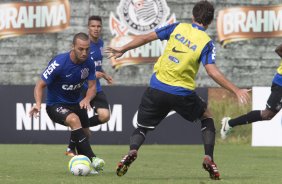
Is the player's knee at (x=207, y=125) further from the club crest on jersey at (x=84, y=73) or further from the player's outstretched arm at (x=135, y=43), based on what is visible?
the club crest on jersey at (x=84, y=73)

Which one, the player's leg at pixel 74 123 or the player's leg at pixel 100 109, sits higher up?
the player's leg at pixel 74 123

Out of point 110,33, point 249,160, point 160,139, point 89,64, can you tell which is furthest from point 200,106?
point 110,33

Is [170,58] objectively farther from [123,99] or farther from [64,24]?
[64,24]

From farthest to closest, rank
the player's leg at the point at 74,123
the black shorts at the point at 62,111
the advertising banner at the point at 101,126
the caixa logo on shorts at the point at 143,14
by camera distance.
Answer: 1. the caixa logo on shorts at the point at 143,14
2. the advertising banner at the point at 101,126
3. the black shorts at the point at 62,111
4. the player's leg at the point at 74,123

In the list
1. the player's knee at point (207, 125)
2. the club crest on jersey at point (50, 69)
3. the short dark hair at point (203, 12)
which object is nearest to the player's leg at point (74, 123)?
the club crest on jersey at point (50, 69)

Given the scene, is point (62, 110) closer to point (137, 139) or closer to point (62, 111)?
point (62, 111)

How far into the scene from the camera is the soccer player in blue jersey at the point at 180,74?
31.9 feet

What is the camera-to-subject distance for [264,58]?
74.1 feet

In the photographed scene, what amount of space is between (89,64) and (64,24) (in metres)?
11.2

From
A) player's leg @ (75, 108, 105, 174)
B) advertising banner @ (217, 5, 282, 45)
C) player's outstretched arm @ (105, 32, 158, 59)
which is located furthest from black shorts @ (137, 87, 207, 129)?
advertising banner @ (217, 5, 282, 45)

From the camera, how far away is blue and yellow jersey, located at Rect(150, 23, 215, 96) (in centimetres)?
975

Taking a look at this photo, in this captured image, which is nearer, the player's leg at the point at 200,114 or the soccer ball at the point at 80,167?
the player's leg at the point at 200,114

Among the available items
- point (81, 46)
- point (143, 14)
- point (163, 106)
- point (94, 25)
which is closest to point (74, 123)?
point (81, 46)

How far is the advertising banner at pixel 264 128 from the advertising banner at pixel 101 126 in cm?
130
